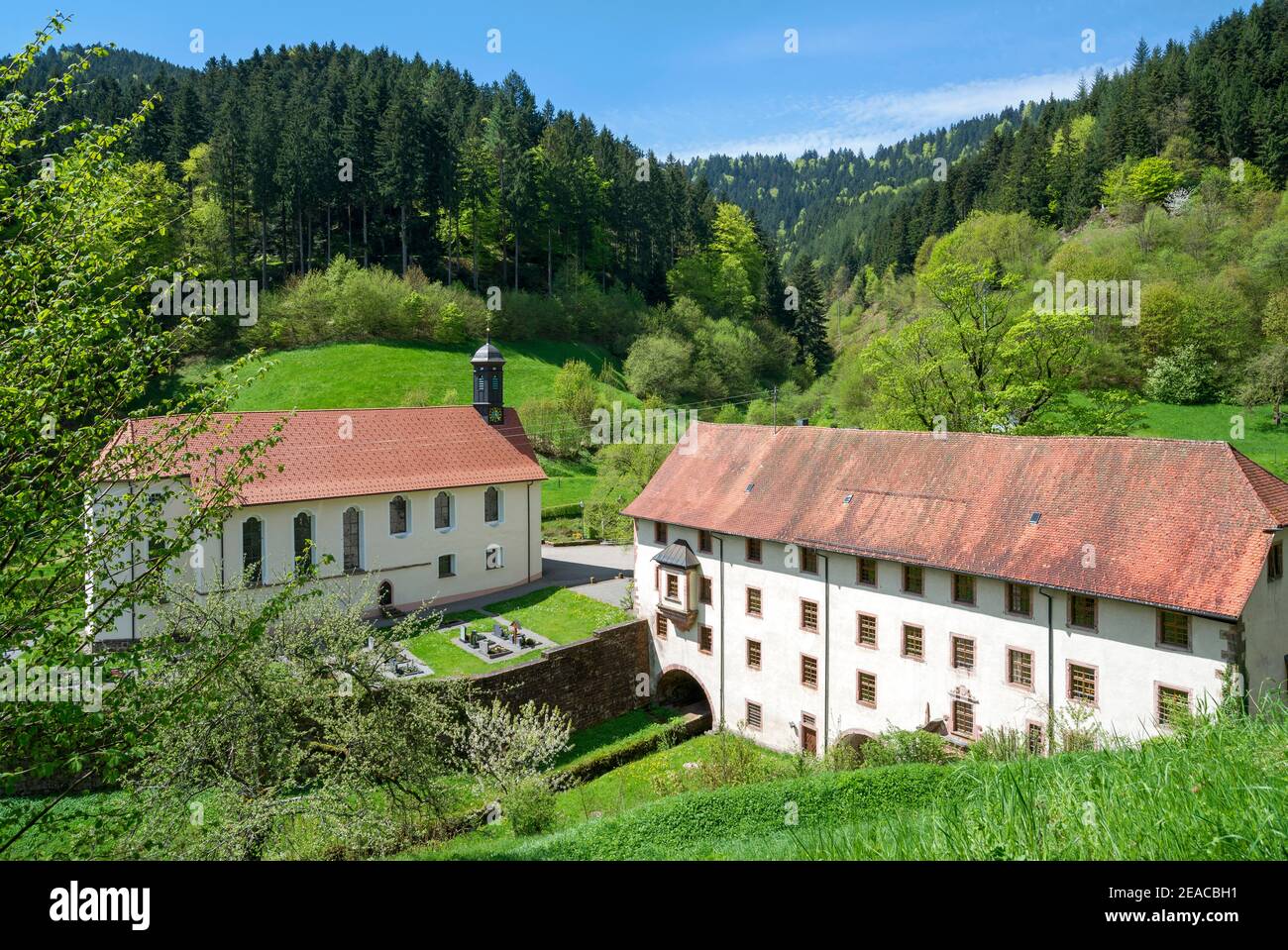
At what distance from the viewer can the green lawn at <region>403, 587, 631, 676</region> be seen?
97.2 ft

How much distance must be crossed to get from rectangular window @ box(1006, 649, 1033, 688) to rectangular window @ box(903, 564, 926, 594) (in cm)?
334

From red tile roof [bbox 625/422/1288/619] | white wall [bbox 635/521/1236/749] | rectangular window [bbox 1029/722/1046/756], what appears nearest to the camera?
red tile roof [bbox 625/422/1288/619]

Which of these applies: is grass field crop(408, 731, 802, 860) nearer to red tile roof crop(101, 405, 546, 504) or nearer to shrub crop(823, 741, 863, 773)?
shrub crop(823, 741, 863, 773)

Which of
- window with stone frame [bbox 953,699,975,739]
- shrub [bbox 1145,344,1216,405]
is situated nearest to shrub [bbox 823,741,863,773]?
window with stone frame [bbox 953,699,975,739]

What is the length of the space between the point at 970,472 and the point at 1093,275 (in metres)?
42.5

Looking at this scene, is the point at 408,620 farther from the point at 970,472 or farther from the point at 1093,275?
the point at 1093,275

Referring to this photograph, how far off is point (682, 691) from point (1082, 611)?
17859 mm

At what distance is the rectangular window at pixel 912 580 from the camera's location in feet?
86.9

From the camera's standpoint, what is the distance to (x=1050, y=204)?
99.6 meters

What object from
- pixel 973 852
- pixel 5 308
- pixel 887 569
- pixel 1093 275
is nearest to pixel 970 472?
pixel 887 569

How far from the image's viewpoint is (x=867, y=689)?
2786 cm
